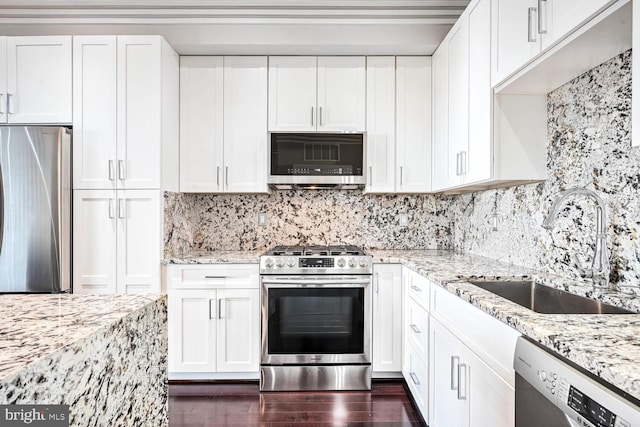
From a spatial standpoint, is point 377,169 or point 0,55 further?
point 377,169

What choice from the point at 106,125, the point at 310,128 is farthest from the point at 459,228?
the point at 106,125

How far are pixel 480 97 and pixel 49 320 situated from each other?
81.1 inches

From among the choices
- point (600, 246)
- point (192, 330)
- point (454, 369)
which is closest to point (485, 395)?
point (454, 369)

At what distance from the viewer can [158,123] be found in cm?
266

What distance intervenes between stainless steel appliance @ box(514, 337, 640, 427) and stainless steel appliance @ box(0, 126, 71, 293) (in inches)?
108

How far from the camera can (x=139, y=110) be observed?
8.76ft

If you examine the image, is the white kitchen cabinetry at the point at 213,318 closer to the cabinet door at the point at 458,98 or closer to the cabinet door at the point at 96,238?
the cabinet door at the point at 96,238

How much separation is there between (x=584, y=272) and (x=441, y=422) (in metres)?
0.96

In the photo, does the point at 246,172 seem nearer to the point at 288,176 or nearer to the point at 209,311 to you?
the point at 288,176

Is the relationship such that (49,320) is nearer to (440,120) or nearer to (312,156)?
(312,156)

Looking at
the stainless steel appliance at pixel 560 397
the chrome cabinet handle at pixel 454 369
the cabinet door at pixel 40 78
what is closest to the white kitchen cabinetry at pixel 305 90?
the cabinet door at pixel 40 78

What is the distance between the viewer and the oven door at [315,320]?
2680 mm

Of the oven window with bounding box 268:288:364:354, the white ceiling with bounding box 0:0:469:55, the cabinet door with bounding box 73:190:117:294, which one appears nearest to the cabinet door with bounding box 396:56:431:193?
the white ceiling with bounding box 0:0:469:55

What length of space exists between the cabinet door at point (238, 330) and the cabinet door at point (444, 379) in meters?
1.25
